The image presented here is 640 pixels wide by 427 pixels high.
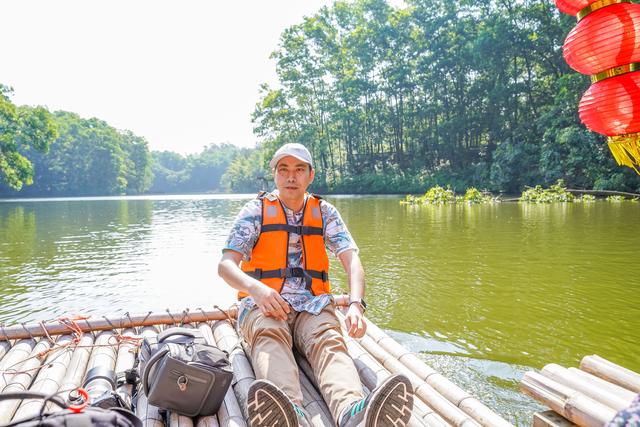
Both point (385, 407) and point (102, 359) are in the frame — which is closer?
point (385, 407)

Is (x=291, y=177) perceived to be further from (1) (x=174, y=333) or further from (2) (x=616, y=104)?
(2) (x=616, y=104)

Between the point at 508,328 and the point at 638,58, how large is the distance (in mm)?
2699

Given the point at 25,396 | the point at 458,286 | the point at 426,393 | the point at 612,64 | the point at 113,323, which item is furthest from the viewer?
the point at 458,286

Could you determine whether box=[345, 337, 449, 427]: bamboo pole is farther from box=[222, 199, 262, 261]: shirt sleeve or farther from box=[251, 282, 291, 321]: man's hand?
box=[222, 199, 262, 261]: shirt sleeve

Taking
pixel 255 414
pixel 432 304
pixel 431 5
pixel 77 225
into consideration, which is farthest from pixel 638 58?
pixel 431 5

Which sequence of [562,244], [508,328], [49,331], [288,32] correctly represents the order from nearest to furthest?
[49,331] < [508,328] < [562,244] < [288,32]

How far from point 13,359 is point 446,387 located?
2.58m

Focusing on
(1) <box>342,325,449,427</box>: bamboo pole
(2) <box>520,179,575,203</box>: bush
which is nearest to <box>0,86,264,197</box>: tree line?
(2) <box>520,179,575,203</box>: bush

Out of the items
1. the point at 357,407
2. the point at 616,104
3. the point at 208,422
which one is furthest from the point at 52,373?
the point at 616,104

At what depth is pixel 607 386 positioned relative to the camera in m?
1.70

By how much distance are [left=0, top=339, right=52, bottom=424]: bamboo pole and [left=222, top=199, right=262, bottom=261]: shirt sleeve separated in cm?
121

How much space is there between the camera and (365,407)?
5.47 feet

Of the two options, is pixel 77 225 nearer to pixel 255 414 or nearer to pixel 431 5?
pixel 255 414

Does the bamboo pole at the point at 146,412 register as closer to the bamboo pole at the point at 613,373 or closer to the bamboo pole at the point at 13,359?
the bamboo pole at the point at 13,359
